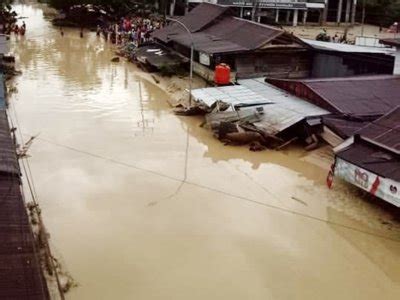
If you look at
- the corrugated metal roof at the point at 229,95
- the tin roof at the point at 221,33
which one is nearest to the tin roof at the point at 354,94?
the corrugated metal roof at the point at 229,95

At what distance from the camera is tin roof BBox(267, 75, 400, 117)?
65.3 ft

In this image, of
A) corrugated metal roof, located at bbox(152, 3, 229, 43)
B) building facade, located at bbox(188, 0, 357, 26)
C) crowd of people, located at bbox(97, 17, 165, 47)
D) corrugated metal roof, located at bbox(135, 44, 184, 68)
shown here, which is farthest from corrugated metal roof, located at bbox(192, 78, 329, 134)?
building facade, located at bbox(188, 0, 357, 26)

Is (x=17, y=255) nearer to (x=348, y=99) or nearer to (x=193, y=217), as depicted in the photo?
(x=193, y=217)

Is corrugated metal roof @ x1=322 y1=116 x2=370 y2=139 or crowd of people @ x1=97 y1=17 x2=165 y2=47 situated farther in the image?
crowd of people @ x1=97 y1=17 x2=165 y2=47

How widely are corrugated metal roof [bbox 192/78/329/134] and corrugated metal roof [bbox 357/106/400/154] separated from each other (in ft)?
13.0

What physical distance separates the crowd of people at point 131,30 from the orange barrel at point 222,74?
15156 mm

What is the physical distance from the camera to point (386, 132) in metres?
15.6

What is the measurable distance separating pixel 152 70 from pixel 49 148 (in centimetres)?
1540

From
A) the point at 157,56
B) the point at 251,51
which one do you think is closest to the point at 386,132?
the point at 251,51

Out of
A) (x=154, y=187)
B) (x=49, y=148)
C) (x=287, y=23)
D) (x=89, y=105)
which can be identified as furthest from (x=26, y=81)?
(x=287, y=23)

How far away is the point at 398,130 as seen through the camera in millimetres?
15484

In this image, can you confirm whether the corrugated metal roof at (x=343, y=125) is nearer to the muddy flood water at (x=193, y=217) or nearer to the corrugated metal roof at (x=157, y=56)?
the muddy flood water at (x=193, y=217)

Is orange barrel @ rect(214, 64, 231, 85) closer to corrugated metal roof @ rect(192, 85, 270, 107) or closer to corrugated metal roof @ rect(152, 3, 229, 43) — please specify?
corrugated metal roof @ rect(192, 85, 270, 107)

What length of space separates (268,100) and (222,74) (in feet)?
15.6
